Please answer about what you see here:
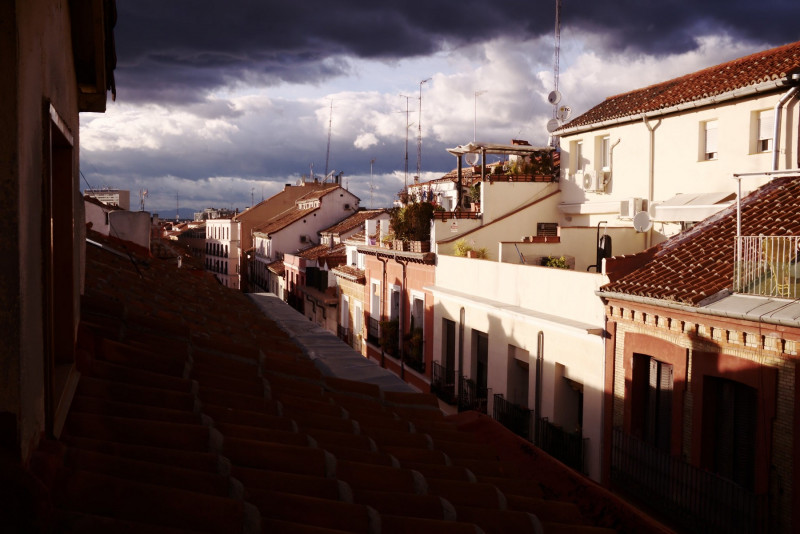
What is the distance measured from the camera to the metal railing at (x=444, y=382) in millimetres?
19828

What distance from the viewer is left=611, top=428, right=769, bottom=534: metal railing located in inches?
393

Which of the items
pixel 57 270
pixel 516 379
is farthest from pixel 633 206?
pixel 57 270

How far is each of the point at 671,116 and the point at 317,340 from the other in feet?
43.5

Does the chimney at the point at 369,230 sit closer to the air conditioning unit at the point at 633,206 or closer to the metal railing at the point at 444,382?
the metal railing at the point at 444,382

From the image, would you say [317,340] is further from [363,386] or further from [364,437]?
[364,437]

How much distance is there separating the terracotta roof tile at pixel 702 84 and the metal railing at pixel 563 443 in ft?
27.8

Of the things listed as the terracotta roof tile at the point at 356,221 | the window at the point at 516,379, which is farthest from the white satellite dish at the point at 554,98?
the terracotta roof tile at the point at 356,221

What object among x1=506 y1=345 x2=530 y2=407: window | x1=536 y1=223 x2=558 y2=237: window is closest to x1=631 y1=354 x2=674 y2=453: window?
x1=506 y1=345 x2=530 y2=407: window

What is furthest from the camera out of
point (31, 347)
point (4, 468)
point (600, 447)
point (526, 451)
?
point (600, 447)

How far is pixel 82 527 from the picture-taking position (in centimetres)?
196

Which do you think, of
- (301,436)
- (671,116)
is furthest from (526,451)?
(671,116)

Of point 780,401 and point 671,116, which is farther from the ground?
point 671,116

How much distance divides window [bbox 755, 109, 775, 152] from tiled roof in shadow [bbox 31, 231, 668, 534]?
13.6 meters

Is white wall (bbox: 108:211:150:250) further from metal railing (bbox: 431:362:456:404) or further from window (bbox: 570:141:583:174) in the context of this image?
window (bbox: 570:141:583:174)
